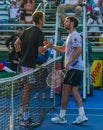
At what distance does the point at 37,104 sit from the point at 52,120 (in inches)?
21.4

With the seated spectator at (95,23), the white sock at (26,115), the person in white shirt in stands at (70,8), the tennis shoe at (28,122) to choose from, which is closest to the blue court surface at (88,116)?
the tennis shoe at (28,122)

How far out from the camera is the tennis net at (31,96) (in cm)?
688

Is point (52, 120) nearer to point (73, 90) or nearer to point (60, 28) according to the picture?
point (73, 90)

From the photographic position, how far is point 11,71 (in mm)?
14266

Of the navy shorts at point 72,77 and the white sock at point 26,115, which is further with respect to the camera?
the navy shorts at point 72,77

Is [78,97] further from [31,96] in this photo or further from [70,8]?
[70,8]

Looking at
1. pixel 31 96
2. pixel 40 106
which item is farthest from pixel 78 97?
pixel 31 96

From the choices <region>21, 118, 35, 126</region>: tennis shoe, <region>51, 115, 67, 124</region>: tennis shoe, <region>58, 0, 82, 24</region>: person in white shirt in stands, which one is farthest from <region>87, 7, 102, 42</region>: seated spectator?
<region>21, 118, 35, 126</region>: tennis shoe

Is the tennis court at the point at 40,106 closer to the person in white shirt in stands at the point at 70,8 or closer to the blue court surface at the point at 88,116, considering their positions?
A: the blue court surface at the point at 88,116

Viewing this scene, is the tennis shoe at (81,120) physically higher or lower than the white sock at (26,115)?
lower

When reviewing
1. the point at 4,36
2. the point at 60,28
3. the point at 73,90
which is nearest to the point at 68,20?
the point at 73,90

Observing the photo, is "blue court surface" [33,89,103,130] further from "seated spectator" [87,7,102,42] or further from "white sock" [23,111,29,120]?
"seated spectator" [87,7,102,42]

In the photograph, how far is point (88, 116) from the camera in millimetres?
10203

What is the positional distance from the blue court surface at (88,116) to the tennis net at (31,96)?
14 centimetres
